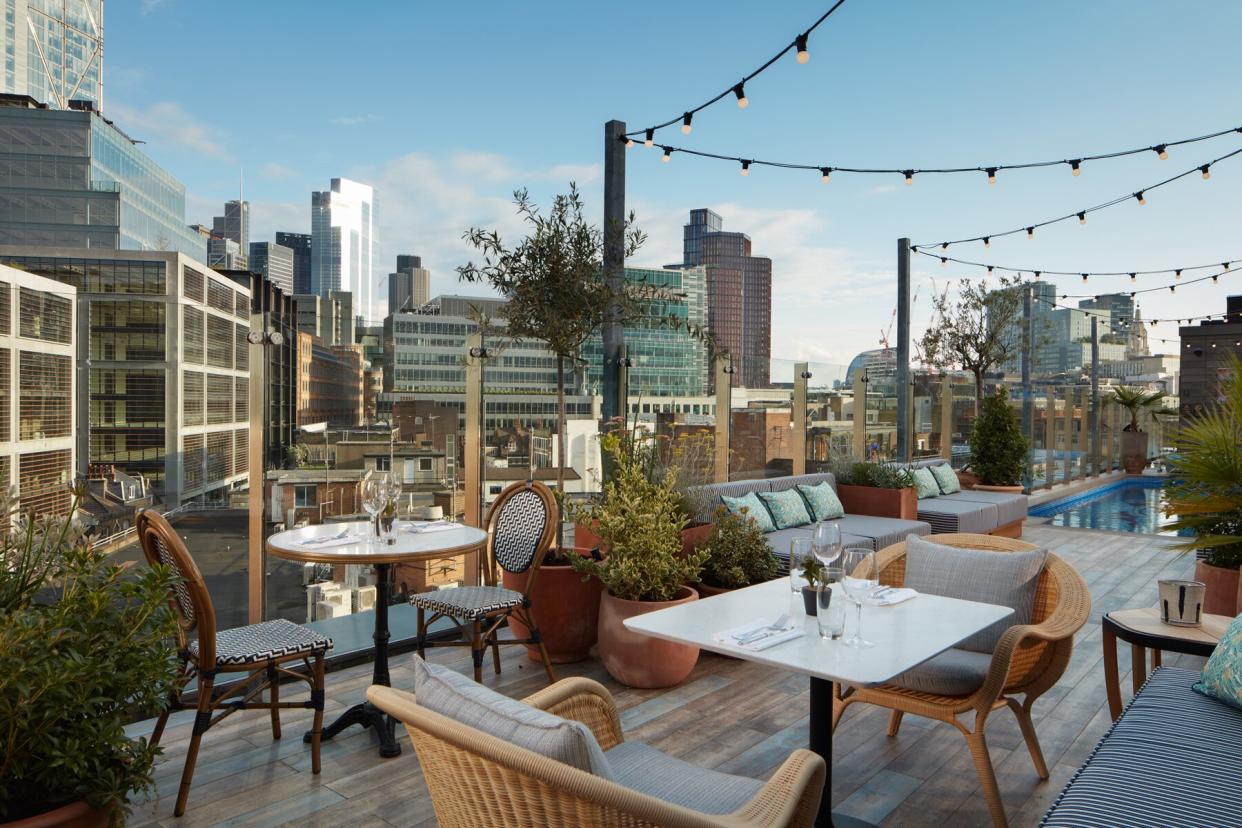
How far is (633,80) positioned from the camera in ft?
23.0

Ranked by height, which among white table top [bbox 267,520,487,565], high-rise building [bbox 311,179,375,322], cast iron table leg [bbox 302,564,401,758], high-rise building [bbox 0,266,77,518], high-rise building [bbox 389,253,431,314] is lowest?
cast iron table leg [bbox 302,564,401,758]

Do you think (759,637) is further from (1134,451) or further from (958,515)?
(1134,451)

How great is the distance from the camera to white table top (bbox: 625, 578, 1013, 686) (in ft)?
6.35

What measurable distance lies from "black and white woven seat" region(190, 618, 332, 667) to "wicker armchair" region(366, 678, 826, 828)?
157 cm

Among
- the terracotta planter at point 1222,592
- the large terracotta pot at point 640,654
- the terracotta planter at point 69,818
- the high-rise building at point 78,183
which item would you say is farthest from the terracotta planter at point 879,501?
the high-rise building at point 78,183

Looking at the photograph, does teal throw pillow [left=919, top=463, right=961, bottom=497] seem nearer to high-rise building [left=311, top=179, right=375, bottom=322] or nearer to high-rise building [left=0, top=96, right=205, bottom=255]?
high-rise building [left=311, top=179, right=375, bottom=322]

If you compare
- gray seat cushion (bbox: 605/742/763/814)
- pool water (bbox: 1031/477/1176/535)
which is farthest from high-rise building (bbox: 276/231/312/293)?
pool water (bbox: 1031/477/1176/535)

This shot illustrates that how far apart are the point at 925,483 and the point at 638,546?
534 centimetres

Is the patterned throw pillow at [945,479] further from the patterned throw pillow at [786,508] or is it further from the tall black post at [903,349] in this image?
the patterned throw pillow at [786,508]

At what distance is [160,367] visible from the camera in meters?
3.62

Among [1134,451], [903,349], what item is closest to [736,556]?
[903,349]

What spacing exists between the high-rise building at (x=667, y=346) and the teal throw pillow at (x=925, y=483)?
306 centimetres

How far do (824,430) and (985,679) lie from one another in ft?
17.7

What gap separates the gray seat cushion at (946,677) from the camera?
2.57 meters
